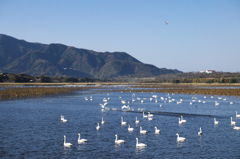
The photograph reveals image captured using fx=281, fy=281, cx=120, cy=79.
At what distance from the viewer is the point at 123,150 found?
68.5ft

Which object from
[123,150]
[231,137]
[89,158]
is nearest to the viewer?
[89,158]

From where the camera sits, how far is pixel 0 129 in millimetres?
28438

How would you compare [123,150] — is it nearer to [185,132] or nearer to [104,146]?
[104,146]

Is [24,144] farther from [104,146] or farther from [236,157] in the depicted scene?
[236,157]

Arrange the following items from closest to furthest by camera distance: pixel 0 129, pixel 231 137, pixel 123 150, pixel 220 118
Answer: pixel 123 150, pixel 231 137, pixel 0 129, pixel 220 118

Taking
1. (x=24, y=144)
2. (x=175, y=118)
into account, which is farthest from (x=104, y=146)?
(x=175, y=118)

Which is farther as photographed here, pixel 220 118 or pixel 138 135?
pixel 220 118

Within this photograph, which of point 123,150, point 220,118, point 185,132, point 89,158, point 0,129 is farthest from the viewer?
point 220,118

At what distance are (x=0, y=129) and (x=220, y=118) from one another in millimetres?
25459

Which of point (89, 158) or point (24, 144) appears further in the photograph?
point (24, 144)

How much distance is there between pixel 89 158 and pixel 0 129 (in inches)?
543

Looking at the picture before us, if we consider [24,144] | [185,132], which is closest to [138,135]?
[185,132]

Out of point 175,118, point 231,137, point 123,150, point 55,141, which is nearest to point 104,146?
point 123,150

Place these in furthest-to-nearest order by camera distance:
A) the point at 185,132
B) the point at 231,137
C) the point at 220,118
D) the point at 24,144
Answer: the point at 220,118 < the point at 185,132 < the point at 231,137 < the point at 24,144
